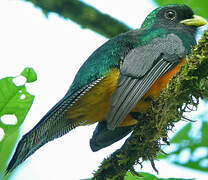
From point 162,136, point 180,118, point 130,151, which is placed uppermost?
point 180,118

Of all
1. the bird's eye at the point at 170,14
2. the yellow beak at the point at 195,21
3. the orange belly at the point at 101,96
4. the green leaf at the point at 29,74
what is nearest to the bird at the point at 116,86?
the orange belly at the point at 101,96

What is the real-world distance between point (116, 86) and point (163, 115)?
679mm

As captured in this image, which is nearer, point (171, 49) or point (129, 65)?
point (129, 65)

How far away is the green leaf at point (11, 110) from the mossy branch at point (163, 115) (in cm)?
83

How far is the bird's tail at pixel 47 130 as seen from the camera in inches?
126

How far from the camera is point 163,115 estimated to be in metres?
2.81

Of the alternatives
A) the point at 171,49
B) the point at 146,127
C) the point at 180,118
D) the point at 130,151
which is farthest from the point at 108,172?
the point at 171,49

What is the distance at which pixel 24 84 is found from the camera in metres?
2.72

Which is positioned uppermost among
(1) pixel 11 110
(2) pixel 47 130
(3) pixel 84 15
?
(3) pixel 84 15

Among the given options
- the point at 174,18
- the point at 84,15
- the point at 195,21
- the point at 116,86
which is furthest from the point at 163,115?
the point at 174,18

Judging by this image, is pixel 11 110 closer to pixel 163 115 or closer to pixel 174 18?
pixel 163 115

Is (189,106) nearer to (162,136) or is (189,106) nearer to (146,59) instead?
(162,136)

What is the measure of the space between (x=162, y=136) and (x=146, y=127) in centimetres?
15

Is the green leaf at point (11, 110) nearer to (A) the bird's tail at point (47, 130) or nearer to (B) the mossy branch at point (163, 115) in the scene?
(A) the bird's tail at point (47, 130)
